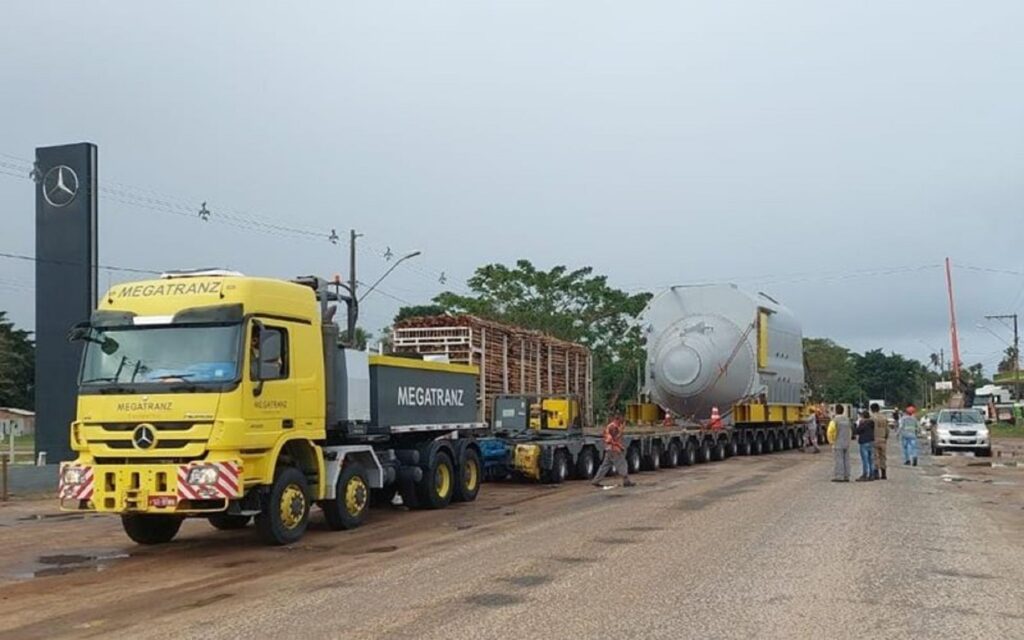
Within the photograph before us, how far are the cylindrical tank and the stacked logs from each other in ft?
13.3

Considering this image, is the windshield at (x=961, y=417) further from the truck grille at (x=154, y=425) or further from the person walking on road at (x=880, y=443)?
the truck grille at (x=154, y=425)

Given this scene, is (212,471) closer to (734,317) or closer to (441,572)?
(441,572)

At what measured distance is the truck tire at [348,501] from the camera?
14172 millimetres

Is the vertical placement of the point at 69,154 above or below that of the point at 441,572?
above

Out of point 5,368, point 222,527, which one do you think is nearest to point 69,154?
point 222,527

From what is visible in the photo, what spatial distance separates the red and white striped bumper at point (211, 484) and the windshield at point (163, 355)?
97 centimetres

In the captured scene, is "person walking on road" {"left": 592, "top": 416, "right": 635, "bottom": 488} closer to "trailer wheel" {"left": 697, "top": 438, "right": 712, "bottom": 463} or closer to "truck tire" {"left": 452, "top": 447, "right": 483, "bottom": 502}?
"truck tire" {"left": 452, "top": 447, "right": 483, "bottom": 502}

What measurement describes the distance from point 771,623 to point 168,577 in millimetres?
6211

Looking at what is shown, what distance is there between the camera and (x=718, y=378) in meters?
30.6

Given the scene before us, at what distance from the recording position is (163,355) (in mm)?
12125

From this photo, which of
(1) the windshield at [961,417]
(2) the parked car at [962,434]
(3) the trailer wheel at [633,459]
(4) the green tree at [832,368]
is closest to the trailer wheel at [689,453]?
(3) the trailer wheel at [633,459]

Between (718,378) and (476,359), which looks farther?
(718,378)

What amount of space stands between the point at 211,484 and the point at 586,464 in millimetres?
13482

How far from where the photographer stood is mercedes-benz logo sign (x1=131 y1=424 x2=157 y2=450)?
1177 cm
